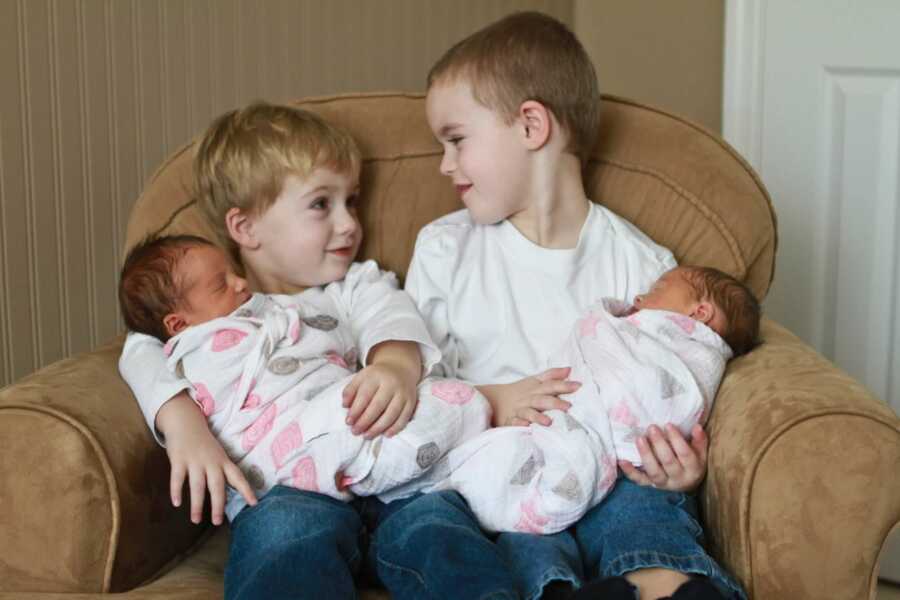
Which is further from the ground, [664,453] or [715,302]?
[715,302]

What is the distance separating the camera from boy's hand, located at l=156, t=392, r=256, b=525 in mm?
1648

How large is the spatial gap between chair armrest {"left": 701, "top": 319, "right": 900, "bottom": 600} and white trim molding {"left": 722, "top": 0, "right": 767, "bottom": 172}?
1.38 meters

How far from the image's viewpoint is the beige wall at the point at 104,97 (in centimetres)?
226

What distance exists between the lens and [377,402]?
1.73 metres

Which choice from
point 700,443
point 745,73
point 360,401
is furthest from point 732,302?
point 745,73

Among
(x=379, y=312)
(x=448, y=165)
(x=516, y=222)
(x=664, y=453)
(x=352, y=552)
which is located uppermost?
(x=448, y=165)

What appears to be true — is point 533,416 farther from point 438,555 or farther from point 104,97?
point 104,97

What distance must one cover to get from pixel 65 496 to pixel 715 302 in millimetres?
981

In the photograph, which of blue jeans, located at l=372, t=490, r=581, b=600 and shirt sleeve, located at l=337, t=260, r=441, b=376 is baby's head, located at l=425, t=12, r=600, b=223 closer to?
shirt sleeve, located at l=337, t=260, r=441, b=376

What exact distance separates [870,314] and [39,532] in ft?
6.27

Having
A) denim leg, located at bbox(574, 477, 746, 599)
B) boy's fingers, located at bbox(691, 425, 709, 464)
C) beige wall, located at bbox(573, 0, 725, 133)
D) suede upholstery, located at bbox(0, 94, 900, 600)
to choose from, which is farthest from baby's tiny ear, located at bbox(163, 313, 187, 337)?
beige wall, located at bbox(573, 0, 725, 133)

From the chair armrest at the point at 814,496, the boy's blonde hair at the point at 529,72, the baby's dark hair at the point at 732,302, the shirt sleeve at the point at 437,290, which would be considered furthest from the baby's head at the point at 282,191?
the chair armrest at the point at 814,496

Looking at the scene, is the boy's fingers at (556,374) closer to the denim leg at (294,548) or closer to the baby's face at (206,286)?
the denim leg at (294,548)

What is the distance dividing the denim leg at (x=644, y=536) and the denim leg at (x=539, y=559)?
33mm
